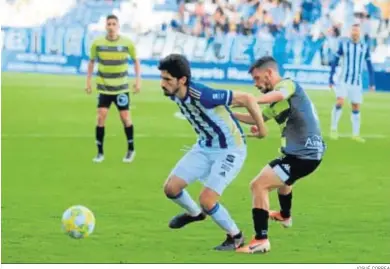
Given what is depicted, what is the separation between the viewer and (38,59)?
1442 inches

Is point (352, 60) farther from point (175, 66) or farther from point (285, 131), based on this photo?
point (175, 66)

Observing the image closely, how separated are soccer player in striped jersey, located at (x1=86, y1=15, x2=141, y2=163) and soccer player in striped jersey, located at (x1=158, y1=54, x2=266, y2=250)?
6447 millimetres

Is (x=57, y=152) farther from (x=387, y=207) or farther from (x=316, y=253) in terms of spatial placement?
(x=316, y=253)

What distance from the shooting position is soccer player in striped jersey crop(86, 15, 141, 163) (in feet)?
54.8

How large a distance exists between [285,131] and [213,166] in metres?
0.85

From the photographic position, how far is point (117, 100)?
16672 mm

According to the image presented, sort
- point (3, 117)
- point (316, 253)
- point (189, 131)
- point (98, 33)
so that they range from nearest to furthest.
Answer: point (316, 253)
point (189, 131)
point (3, 117)
point (98, 33)

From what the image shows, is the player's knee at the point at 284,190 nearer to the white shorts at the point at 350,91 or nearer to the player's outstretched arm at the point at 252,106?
the player's outstretched arm at the point at 252,106

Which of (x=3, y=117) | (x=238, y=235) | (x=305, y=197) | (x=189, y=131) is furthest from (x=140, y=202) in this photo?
(x=3, y=117)

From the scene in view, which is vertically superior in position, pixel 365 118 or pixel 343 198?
pixel 343 198

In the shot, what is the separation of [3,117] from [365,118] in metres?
7.82

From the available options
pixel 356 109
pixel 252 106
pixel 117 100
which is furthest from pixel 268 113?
pixel 356 109

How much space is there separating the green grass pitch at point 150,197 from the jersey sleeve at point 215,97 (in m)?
1.23

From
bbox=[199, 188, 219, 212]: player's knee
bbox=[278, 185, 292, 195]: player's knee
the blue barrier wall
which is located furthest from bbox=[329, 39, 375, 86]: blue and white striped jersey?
bbox=[199, 188, 219, 212]: player's knee
